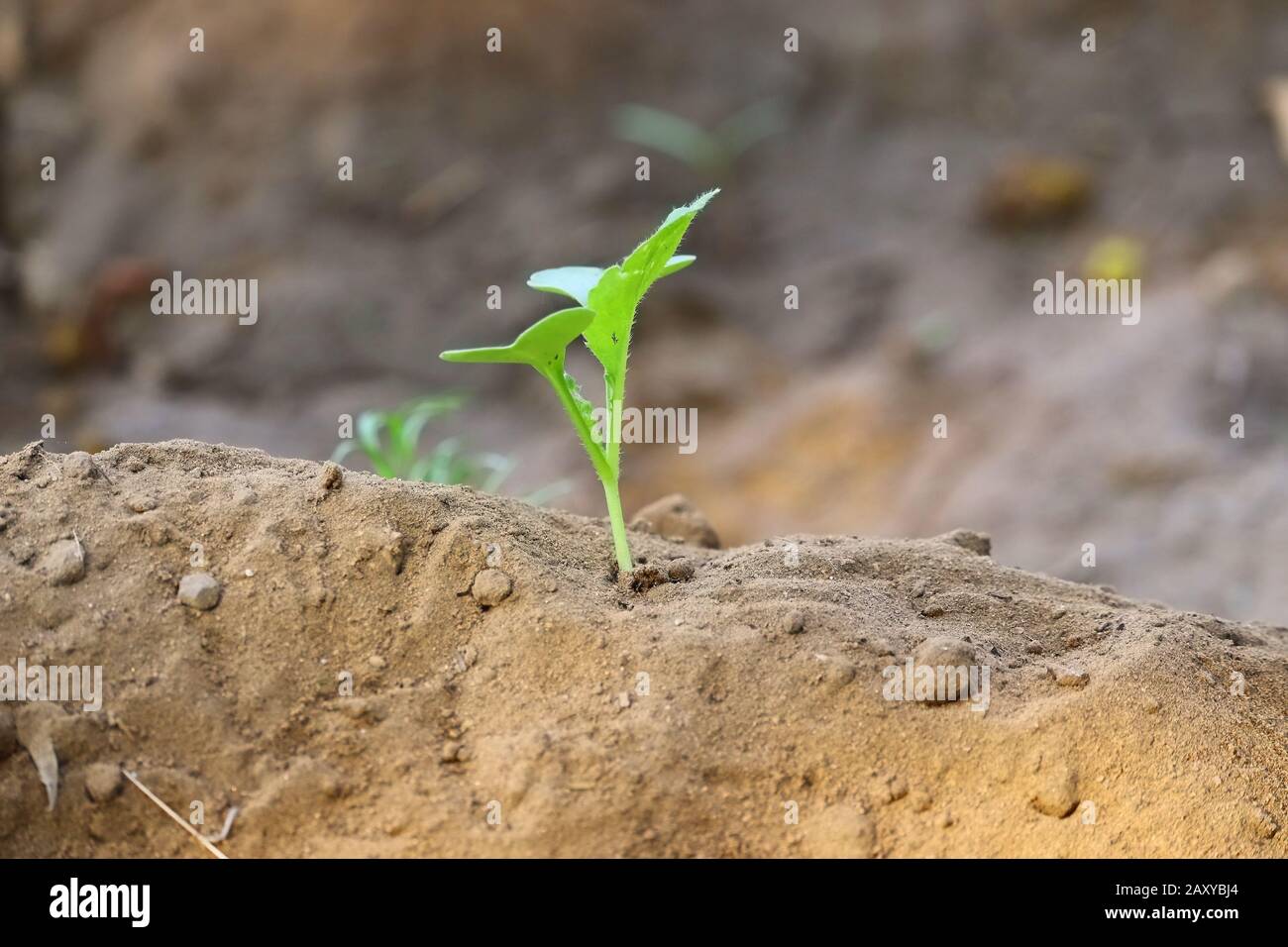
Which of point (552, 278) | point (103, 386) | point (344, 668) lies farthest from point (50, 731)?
point (103, 386)

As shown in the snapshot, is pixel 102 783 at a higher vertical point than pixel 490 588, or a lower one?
lower

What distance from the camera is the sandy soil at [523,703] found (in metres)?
1.60

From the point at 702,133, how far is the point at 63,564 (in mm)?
7031

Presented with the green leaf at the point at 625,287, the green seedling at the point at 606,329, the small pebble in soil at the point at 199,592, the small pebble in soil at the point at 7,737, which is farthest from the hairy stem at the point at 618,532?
the small pebble in soil at the point at 7,737

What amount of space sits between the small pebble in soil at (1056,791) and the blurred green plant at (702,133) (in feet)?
22.1

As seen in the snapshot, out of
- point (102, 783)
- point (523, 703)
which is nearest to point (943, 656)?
point (523, 703)

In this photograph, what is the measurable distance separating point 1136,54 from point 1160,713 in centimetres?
745

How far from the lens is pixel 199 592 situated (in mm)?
1805

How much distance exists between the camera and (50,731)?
63.8 inches

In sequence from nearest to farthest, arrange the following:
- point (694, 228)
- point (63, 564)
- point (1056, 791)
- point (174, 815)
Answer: point (174, 815)
point (1056, 791)
point (63, 564)
point (694, 228)

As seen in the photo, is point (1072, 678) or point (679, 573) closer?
point (1072, 678)

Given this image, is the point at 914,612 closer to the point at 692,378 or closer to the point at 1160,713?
the point at 1160,713

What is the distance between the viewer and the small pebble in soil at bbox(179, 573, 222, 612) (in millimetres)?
1803

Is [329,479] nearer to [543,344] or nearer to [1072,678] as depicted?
[543,344]
